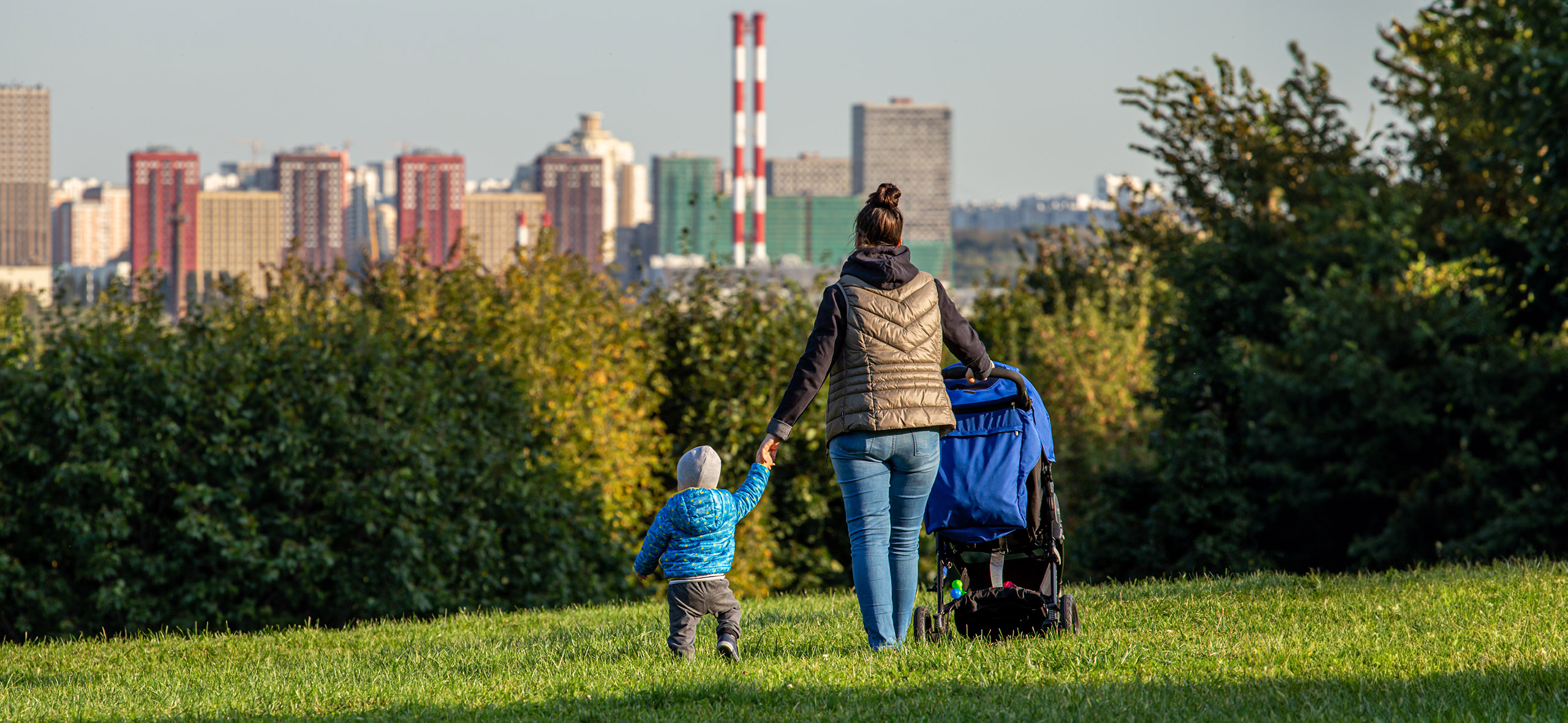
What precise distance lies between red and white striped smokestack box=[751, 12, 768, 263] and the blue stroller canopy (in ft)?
203

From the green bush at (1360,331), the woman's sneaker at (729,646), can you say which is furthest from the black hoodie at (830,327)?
the green bush at (1360,331)

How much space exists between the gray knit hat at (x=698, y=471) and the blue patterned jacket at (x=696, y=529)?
0.08ft

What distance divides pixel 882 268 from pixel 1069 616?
157 cm

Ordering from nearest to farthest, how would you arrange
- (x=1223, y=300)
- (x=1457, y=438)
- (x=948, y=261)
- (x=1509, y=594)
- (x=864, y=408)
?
(x=864, y=408), (x=1509, y=594), (x=1457, y=438), (x=1223, y=300), (x=948, y=261)

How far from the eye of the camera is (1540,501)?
1383 centimetres

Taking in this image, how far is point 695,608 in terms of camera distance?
5.28 meters

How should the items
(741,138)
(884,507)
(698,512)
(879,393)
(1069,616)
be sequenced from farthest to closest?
1. (741,138)
2. (1069,616)
3. (698,512)
4. (884,507)
5. (879,393)

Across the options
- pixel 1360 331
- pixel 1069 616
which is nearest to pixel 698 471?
pixel 1069 616

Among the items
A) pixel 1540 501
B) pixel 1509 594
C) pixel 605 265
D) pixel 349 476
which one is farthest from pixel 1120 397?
pixel 1509 594

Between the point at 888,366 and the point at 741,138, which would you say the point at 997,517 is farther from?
the point at 741,138

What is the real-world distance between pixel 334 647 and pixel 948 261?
152 metres

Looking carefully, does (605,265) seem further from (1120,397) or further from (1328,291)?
(1120,397)

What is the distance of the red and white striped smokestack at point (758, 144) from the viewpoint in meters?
67.8

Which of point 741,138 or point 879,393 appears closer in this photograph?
point 879,393
